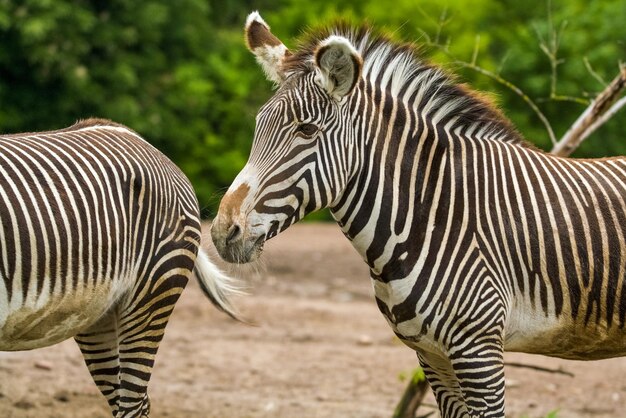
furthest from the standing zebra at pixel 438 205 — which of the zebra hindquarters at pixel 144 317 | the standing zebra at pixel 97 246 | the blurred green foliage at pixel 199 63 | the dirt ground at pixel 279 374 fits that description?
the blurred green foliage at pixel 199 63

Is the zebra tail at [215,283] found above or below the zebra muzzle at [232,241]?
below

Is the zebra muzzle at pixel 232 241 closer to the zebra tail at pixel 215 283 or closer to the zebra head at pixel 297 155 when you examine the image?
the zebra head at pixel 297 155

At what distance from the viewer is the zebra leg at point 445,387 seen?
5.23 metres

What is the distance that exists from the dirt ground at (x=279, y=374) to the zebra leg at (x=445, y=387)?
1.34 metres

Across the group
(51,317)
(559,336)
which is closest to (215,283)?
(51,317)

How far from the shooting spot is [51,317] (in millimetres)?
5074

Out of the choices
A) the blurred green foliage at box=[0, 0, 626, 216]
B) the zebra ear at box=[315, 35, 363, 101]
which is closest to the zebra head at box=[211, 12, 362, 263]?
the zebra ear at box=[315, 35, 363, 101]

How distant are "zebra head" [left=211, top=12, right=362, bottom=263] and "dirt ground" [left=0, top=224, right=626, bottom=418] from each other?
1.45 metres

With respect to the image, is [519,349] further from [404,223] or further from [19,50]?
[19,50]

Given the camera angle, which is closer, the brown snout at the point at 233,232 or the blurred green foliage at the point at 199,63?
the brown snout at the point at 233,232

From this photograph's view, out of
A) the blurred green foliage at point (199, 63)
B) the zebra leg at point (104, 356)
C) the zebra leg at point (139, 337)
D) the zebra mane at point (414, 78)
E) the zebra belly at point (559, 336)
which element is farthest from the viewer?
the blurred green foliage at point (199, 63)

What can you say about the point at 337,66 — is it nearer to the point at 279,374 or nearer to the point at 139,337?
the point at 139,337

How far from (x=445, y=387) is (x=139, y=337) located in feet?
5.64

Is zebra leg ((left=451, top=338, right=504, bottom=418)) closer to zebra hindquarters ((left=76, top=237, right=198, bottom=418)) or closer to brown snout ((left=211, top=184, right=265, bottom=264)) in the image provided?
brown snout ((left=211, top=184, right=265, bottom=264))
